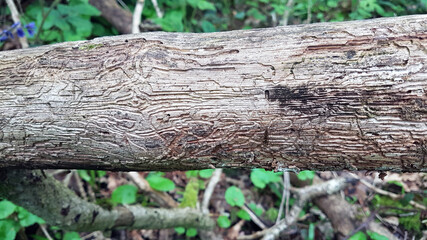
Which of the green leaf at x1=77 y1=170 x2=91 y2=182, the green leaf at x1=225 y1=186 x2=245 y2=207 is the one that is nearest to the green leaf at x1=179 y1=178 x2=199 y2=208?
the green leaf at x1=225 y1=186 x2=245 y2=207

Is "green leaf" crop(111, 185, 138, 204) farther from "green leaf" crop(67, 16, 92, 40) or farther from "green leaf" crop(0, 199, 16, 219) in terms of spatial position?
"green leaf" crop(67, 16, 92, 40)

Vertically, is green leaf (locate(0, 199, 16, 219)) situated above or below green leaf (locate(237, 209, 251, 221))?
above

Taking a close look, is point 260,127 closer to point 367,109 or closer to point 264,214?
point 367,109

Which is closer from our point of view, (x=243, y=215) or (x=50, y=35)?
(x=243, y=215)

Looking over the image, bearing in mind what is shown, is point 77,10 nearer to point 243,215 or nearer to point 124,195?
point 124,195

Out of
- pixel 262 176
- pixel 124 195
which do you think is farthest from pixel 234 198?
pixel 124 195

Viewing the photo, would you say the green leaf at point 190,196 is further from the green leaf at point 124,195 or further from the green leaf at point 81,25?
the green leaf at point 81,25
